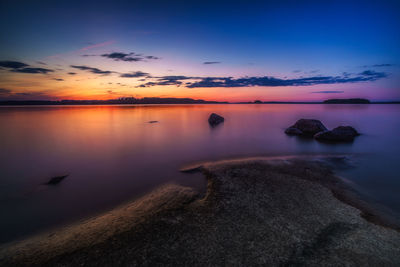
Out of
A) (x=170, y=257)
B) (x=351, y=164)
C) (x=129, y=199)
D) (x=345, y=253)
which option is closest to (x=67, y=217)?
(x=129, y=199)

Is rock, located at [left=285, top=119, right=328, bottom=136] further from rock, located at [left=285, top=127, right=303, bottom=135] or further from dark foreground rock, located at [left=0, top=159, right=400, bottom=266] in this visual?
dark foreground rock, located at [left=0, top=159, right=400, bottom=266]

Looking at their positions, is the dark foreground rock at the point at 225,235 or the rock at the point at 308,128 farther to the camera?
the rock at the point at 308,128

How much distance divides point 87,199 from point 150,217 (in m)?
3.58

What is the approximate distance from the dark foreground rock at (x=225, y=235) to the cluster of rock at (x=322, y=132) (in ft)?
40.6

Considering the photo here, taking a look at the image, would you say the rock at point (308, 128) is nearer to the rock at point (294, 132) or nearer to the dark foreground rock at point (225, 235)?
the rock at point (294, 132)

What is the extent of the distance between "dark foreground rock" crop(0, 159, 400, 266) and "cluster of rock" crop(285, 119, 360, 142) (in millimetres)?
12387

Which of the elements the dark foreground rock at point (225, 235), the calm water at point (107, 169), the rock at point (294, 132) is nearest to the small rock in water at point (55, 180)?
the calm water at point (107, 169)

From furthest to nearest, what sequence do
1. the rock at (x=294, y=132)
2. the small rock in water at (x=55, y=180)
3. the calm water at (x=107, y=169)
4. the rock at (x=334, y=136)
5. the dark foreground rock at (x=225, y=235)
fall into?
the rock at (x=294, y=132), the rock at (x=334, y=136), the small rock in water at (x=55, y=180), the calm water at (x=107, y=169), the dark foreground rock at (x=225, y=235)

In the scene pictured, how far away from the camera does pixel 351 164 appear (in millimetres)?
11000

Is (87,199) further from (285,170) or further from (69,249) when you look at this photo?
(285,170)

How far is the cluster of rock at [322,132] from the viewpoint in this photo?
17359 millimetres

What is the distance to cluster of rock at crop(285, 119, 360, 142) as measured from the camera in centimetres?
1736

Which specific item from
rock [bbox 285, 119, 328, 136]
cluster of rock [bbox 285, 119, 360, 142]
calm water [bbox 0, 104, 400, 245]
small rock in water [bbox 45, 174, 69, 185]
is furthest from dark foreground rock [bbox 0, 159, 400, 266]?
rock [bbox 285, 119, 328, 136]

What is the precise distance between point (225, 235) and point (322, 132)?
687 inches
